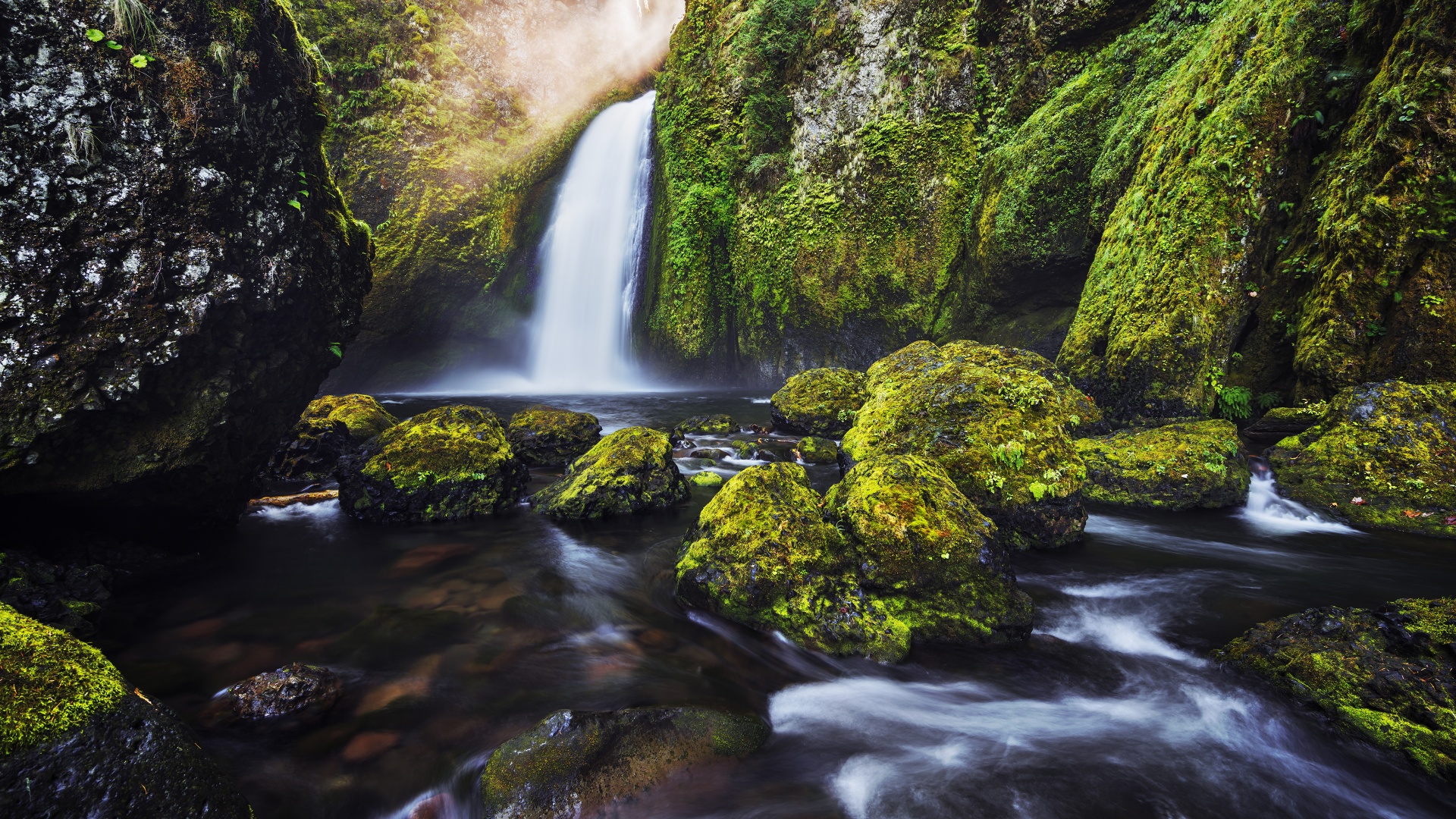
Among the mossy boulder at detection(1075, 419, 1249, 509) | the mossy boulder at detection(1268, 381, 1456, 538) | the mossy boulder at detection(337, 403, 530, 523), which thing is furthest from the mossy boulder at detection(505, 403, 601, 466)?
the mossy boulder at detection(1268, 381, 1456, 538)

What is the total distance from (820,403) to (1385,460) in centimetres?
656

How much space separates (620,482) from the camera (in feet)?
21.0

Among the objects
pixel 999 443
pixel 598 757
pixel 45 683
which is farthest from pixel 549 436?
pixel 45 683

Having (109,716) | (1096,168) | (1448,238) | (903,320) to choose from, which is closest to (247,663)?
(109,716)

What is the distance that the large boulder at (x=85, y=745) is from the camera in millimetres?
1646

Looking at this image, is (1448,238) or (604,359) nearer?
(1448,238)

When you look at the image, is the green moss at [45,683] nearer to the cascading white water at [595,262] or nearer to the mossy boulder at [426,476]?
the mossy boulder at [426,476]

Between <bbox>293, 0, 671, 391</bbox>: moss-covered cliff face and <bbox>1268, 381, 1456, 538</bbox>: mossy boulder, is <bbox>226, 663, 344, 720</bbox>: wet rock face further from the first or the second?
<bbox>293, 0, 671, 391</bbox>: moss-covered cliff face

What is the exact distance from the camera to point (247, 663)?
3.53 meters

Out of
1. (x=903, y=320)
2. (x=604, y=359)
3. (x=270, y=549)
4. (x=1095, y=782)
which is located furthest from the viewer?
(x=604, y=359)

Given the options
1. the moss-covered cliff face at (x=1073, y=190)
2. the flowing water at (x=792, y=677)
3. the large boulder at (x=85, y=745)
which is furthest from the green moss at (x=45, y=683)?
the moss-covered cliff face at (x=1073, y=190)

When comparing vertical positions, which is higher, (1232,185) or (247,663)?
(1232,185)

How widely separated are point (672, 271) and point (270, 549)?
14.9 metres

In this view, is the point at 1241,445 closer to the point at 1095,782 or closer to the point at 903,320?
the point at 1095,782
